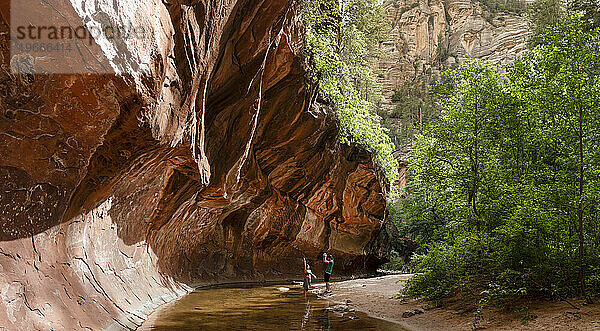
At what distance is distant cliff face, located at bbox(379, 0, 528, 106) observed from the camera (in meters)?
69.8

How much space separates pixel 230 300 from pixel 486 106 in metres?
11.6

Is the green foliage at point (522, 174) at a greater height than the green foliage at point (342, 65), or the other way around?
the green foliage at point (342, 65)

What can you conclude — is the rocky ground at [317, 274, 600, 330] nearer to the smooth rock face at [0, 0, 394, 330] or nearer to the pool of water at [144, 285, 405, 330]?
the pool of water at [144, 285, 405, 330]

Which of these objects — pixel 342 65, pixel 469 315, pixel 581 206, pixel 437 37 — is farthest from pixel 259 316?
pixel 437 37

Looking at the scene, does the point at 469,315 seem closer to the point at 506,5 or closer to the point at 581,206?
the point at 581,206

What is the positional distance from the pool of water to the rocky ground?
886 millimetres

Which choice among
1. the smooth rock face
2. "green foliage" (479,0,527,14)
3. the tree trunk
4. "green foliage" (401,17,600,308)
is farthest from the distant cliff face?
the tree trunk

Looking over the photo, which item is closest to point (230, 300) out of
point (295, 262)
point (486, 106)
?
point (486, 106)

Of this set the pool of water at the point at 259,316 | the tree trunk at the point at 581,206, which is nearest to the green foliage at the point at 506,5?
the tree trunk at the point at 581,206

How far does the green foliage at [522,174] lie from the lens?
9.82 meters

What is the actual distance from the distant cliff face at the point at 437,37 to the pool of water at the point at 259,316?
5954 centimetres

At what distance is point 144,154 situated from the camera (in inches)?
335

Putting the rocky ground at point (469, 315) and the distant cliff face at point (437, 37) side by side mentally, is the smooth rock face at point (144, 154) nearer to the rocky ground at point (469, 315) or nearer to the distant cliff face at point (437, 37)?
the rocky ground at point (469, 315)

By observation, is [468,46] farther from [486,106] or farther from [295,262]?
[486,106]
